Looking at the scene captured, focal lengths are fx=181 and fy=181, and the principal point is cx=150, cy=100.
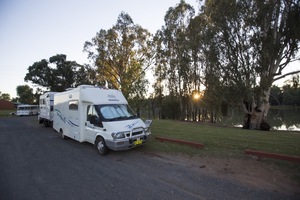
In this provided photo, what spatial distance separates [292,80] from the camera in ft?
55.0

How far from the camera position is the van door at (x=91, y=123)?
312 inches

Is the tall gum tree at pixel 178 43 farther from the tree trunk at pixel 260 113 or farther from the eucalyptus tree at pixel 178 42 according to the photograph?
the tree trunk at pixel 260 113

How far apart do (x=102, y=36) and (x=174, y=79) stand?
13154mm

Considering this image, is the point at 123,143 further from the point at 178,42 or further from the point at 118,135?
the point at 178,42

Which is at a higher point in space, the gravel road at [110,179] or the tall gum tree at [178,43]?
the tall gum tree at [178,43]

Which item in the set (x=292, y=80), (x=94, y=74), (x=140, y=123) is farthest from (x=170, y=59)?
(x=140, y=123)

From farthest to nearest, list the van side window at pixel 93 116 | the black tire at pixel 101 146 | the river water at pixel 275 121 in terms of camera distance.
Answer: the river water at pixel 275 121, the van side window at pixel 93 116, the black tire at pixel 101 146

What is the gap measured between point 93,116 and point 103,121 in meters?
0.83

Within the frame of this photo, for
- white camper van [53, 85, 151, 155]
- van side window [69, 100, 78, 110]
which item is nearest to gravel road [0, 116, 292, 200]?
white camper van [53, 85, 151, 155]

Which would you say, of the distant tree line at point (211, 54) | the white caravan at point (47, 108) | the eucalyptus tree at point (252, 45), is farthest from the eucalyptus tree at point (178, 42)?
the white caravan at point (47, 108)

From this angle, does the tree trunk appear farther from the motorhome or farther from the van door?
the motorhome

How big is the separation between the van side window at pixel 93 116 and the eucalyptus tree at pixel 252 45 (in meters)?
13.4

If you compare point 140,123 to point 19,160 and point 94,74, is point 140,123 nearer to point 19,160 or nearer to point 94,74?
point 19,160

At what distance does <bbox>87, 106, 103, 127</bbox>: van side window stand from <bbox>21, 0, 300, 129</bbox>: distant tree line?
37.0 feet
